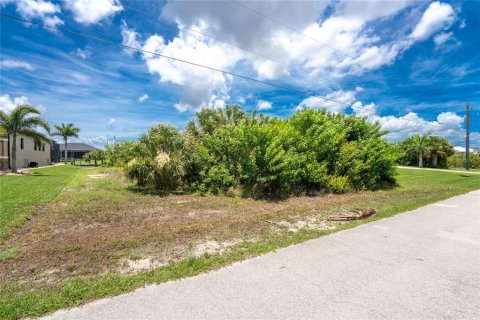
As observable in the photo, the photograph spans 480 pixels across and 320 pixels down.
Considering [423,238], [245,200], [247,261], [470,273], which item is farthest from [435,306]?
[245,200]

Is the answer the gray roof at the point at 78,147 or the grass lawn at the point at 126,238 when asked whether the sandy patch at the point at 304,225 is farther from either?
the gray roof at the point at 78,147

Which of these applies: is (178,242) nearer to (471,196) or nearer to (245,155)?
(245,155)

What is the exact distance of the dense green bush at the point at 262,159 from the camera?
10242mm

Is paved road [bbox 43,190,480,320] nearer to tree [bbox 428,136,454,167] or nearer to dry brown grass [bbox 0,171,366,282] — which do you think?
dry brown grass [bbox 0,171,366,282]

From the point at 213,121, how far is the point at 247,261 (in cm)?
1252

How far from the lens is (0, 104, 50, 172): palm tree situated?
1812cm

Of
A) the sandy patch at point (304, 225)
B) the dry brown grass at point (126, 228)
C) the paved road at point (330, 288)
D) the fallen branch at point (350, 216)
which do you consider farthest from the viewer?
the fallen branch at point (350, 216)

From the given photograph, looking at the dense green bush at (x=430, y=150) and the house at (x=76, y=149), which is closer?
the dense green bush at (x=430, y=150)

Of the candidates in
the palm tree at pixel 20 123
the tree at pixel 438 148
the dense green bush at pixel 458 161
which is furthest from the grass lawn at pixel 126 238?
the dense green bush at pixel 458 161

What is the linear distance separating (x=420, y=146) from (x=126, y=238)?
4274 cm

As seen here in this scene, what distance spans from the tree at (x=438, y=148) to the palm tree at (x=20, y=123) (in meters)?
45.7

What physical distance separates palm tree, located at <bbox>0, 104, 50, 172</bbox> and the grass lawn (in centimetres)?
1366

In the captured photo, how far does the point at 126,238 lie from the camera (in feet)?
16.2

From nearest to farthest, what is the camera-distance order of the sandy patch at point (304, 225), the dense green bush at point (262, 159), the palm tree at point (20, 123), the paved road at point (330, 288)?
the paved road at point (330, 288), the sandy patch at point (304, 225), the dense green bush at point (262, 159), the palm tree at point (20, 123)
